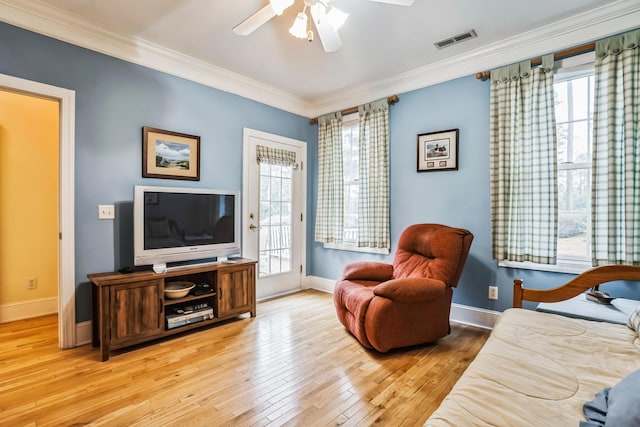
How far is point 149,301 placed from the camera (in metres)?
2.58

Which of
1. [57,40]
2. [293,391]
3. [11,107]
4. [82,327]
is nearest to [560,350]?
[293,391]

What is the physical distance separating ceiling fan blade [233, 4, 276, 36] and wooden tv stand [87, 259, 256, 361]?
2051 millimetres

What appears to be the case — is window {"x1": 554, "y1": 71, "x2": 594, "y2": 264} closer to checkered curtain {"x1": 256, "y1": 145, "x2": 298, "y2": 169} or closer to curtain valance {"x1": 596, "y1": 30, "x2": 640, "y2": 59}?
curtain valance {"x1": 596, "y1": 30, "x2": 640, "y2": 59}

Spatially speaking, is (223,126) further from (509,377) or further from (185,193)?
(509,377)

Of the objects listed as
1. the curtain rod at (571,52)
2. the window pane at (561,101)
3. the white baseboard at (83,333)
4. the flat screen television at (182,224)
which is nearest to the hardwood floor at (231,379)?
the white baseboard at (83,333)

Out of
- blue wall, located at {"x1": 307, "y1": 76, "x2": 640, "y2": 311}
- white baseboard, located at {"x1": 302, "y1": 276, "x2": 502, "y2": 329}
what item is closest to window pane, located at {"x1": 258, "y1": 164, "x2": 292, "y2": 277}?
blue wall, located at {"x1": 307, "y1": 76, "x2": 640, "y2": 311}

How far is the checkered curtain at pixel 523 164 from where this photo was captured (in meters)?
2.64

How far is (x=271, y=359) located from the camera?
240cm

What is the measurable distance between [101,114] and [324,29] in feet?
6.79

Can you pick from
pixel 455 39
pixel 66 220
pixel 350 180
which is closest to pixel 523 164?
pixel 455 39

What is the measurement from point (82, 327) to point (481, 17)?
4.18 m

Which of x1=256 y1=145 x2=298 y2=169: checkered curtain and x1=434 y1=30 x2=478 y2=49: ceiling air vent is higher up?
x1=434 y1=30 x2=478 y2=49: ceiling air vent

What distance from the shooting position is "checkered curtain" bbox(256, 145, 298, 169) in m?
3.90

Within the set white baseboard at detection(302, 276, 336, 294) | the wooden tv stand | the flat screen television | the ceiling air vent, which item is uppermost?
the ceiling air vent
